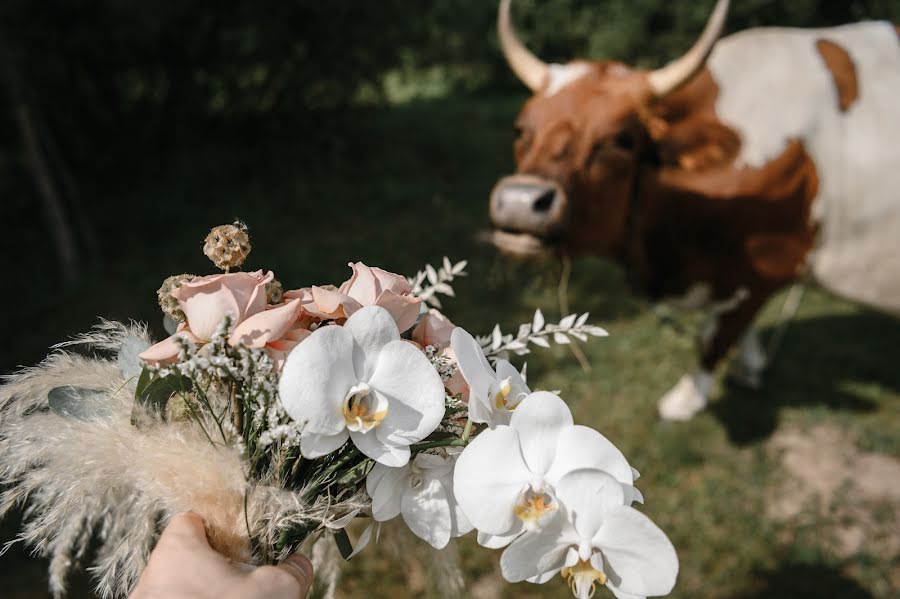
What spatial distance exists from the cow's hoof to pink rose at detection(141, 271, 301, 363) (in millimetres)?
3121

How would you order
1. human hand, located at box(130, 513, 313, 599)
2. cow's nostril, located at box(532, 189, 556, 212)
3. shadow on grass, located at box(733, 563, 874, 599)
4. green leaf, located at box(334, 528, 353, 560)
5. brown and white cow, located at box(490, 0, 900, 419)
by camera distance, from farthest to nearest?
brown and white cow, located at box(490, 0, 900, 419) < shadow on grass, located at box(733, 563, 874, 599) < cow's nostril, located at box(532, 189, 556, 212) < green leaf, located at box(334, 528, 353, 560) < human hand, located at box(130, 513, 313, 599)

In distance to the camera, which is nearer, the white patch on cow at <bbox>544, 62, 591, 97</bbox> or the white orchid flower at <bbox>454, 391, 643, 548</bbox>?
the white orchid flower at <bbox>454, 391, 643, 548</bbox>

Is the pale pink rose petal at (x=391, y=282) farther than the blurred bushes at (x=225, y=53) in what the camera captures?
No

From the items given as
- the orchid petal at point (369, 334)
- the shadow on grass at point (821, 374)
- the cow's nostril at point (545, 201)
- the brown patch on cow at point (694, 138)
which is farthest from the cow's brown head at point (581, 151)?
the orchid petal at point (369, 334)

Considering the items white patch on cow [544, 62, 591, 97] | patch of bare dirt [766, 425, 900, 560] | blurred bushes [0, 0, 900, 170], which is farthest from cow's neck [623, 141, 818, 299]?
blurred bushes [0, 0, 900, 170]

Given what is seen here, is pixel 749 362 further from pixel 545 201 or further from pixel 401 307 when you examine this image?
pixel 401 307

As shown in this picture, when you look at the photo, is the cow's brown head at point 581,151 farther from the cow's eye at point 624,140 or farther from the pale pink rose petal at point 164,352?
the pale pink rose petal at point 164,352

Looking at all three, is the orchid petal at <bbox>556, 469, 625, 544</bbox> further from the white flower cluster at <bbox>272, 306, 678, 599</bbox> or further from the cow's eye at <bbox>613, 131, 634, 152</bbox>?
the cow's eye at <bbox>613, 131, 634, 152</bbox>

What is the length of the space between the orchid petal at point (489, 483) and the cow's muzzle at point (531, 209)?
175 centimetres

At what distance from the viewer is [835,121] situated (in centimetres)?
303

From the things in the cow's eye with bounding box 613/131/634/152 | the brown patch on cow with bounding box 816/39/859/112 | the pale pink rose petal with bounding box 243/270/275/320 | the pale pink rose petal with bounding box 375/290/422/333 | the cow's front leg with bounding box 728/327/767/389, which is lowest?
the cow's front leg with bounding box 728/327/767/389

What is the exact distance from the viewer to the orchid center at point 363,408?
914 mm

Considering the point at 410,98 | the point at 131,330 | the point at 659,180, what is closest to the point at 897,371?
the point at 659,180

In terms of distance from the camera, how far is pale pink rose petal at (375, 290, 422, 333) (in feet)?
3.29
